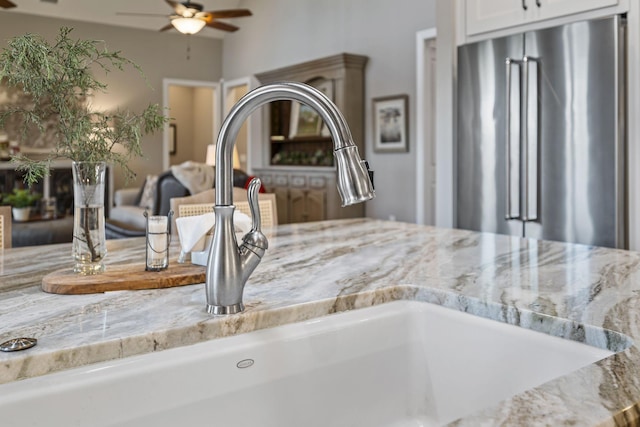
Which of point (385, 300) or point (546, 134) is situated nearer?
point (385, 300)

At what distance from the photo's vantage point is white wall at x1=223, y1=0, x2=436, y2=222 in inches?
231

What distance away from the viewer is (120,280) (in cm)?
121

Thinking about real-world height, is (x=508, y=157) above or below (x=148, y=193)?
above

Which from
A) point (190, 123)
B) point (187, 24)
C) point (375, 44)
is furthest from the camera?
point (190, 123)

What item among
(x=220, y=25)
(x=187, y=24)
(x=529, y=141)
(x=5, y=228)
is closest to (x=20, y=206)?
(x=187, y=24)

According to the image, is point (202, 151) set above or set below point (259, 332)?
above

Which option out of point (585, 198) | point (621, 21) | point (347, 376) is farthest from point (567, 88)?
point (347, 376)

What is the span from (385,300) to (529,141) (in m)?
2.09

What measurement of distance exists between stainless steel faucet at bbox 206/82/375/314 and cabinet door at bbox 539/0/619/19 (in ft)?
7.71

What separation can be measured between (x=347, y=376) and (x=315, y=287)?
21cm

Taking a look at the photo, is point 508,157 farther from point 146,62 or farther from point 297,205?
point 146,62

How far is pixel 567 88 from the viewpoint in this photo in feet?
9.38

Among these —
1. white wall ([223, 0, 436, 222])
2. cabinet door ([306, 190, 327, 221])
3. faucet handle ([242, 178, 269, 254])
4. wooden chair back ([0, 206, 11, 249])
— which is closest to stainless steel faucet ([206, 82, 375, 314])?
faucet handle ([242, 178, 269, 254])

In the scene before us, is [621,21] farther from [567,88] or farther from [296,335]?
[296,335]
